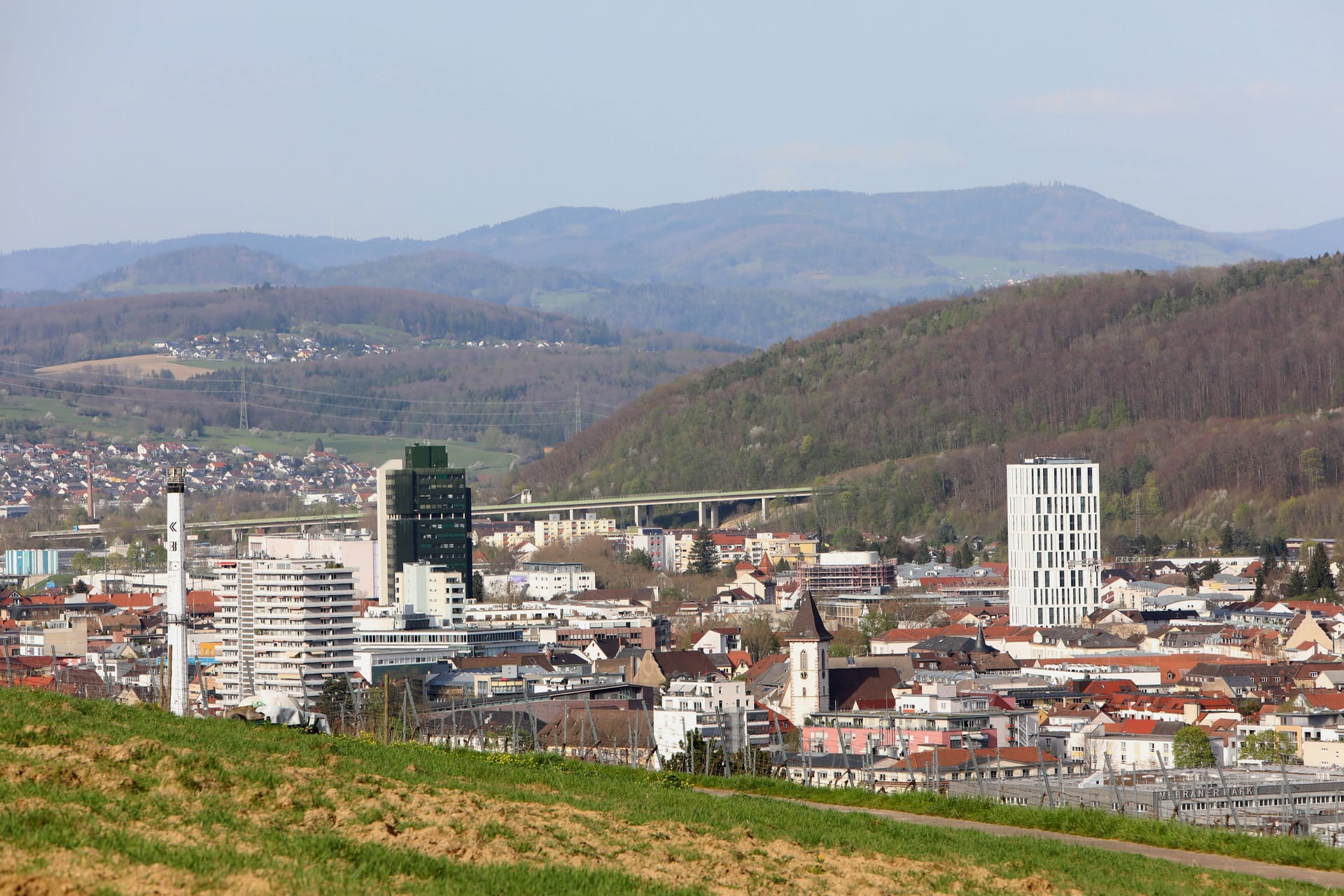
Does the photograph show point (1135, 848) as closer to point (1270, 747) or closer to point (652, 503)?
point (1270, 747)

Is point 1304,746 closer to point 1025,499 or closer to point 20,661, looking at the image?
point 20,661

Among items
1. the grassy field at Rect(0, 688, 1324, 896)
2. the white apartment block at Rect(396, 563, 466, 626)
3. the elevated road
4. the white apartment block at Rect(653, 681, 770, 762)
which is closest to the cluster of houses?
the elevated road

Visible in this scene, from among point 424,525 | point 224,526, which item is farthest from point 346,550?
point 224,526

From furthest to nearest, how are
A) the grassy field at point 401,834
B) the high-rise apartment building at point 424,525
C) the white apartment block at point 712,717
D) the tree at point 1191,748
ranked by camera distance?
1. the high-rise apartment building at point 424,525
2. the white apartment block at point 712,717
3. the tree at point 1191,748
4. the grassy field at point 401,834

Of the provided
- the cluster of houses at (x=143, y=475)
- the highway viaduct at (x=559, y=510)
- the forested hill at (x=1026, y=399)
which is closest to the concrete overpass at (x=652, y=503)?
the highway viaduct at (x=559, y=510)

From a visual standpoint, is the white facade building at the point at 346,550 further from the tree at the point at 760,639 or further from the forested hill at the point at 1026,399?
the forested hill at the point at 1026,399

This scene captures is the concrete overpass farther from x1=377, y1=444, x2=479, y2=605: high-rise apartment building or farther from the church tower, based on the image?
the church tower

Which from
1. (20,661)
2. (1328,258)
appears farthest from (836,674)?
(1328,258)
